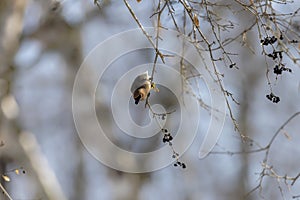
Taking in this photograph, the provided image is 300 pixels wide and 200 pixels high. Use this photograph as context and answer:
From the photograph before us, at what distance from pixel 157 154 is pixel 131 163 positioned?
0.47 m

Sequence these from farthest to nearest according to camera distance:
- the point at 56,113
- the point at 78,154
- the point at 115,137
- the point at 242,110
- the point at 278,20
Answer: the point at 242,110
the point at 56,113
the point at 78,154
the point at 115,137
the point at 278,20

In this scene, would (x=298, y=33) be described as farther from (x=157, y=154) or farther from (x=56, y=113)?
(x=56, y=113)

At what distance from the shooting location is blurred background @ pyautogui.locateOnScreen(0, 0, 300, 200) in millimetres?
2879

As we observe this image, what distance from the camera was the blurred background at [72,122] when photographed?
288 cm

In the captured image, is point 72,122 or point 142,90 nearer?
point 142,90

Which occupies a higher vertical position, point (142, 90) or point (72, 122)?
point (72, 122)

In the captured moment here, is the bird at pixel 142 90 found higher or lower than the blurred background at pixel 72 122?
lower

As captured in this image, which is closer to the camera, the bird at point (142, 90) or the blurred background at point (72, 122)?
the bird at point (142, 90)

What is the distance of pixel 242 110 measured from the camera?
6363 mm

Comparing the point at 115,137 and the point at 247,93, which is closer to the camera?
the point at 115,137

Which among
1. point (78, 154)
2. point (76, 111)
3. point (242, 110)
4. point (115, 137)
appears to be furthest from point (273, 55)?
point (242, 110)

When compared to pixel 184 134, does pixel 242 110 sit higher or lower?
higher

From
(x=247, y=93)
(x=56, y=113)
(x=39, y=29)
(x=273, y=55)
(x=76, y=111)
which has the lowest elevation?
(x=273, y=55)

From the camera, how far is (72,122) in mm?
5492
